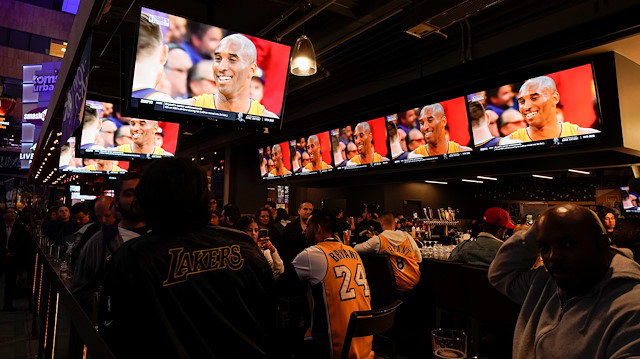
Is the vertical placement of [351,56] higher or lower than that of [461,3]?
higher

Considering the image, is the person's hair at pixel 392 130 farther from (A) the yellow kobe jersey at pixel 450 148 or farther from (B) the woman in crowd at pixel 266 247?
(B) the woman in crowd at pixel 266 247

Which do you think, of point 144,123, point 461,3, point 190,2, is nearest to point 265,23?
point 190,2

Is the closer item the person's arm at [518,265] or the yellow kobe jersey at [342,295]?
the person's arm at [518,265]

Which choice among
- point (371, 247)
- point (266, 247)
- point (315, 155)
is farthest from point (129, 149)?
point (315, 155)

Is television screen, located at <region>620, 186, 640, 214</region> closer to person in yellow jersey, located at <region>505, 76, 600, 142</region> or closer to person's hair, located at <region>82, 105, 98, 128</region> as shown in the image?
person in yellow jersey, located at <region>505, 76, 600, 142</region>

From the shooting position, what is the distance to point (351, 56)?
5723mm

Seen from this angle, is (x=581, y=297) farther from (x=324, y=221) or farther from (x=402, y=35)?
(x=402, y=35)

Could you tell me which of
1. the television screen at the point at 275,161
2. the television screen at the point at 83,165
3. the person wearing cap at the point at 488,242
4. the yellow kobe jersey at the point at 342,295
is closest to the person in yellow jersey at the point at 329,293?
the yellow kobe jersey at the point at 342,295

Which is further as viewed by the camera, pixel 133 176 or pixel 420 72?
pixel 420 72

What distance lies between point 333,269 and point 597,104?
11.8ft

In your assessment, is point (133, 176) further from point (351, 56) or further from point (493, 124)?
point (493, 124)

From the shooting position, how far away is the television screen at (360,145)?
22.0ft

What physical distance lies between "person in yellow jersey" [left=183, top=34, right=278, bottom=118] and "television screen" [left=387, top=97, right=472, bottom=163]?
10.6 ft

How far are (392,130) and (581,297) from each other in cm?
533
